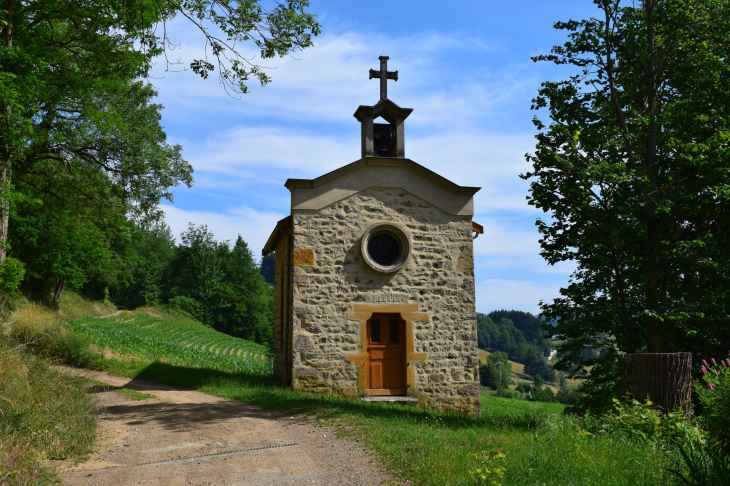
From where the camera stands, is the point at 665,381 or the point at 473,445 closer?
the point at 473,445

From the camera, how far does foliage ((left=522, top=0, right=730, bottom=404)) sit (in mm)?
9469

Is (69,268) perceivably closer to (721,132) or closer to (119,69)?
(119,69)

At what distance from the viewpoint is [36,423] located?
19.4 feet

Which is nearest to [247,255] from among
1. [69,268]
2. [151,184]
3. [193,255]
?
[193,255]

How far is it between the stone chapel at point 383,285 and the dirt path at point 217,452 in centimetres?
288

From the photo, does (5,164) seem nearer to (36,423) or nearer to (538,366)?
(36,423)

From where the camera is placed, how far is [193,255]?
62.7 metres

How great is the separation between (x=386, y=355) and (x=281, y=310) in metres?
4.04

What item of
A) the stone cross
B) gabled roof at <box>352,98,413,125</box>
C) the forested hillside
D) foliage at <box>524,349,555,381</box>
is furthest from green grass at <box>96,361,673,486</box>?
foliage at <box>524,349,555,381</box>

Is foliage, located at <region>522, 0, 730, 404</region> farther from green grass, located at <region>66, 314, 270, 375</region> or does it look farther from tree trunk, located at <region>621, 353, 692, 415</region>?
green grass, located at <region>66, 314, 270, 375</region>

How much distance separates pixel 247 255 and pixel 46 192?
52.6 meters

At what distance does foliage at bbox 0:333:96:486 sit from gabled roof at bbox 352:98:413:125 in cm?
899

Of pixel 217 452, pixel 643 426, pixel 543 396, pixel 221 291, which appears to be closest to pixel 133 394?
pixel 217 452

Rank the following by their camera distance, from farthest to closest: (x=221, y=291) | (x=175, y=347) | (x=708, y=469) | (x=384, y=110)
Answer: (x=221, y=291)
(x=175, y=347)
(x=384, y=110)
(x=708, y=469)
